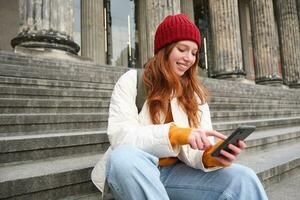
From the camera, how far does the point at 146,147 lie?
143 cm

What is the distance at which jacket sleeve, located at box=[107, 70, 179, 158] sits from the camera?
141cm

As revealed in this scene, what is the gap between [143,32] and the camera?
47.6 feet

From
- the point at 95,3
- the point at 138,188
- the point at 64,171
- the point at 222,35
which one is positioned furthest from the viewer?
the point at 95,3

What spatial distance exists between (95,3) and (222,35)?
5.17m

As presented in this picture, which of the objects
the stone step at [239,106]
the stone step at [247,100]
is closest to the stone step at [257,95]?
the stone step at [247,100]

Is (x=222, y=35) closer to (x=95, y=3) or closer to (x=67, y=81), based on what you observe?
(x=95, y=3)

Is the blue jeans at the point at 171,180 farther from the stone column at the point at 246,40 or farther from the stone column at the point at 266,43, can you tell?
the stone column at the point at 246,40

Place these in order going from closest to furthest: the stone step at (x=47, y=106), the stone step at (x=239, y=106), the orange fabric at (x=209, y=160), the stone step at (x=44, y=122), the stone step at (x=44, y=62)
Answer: the orange fabric at (x=209, y=160) < the stone step at (x=44, y=122) < the stone step at (x=47, y=106) < the stone step at (x=44, y=62) < the stone step at (x=239, y=106)

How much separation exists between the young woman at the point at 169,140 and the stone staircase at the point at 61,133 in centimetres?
53

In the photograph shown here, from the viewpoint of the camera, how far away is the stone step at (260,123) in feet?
14.2

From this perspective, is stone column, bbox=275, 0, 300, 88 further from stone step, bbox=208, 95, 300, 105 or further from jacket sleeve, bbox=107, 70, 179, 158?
jacket sleeve, bbox=107, 70, 179, 158

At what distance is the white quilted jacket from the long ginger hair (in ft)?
0.11

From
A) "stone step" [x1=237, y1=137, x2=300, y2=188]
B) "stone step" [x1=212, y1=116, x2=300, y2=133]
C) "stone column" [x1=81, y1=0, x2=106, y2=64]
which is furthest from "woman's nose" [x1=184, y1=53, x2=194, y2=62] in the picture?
"stone column" [x1=81, y1=0, x2=106, y2=64]

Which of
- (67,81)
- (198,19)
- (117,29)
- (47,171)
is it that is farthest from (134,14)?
(47,171)
